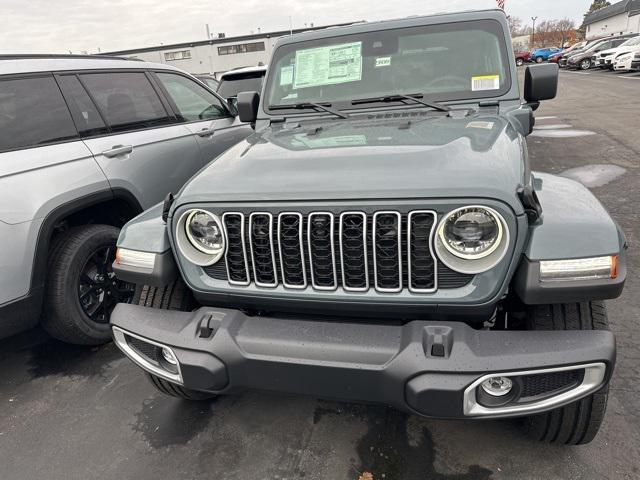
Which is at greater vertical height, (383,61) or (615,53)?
(383,61)

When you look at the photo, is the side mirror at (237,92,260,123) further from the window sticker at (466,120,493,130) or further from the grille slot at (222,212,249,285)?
the grille slot at (222,212,249,285)

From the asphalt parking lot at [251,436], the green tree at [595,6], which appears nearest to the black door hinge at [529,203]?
the asphalt parking lot at [251,436]

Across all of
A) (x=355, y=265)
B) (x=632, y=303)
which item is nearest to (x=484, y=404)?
(x=355, y=265)

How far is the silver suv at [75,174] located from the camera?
267cm

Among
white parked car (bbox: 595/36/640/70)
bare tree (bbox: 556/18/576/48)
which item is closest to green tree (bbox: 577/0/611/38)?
bare tree (bbox: 556/18/576/48)

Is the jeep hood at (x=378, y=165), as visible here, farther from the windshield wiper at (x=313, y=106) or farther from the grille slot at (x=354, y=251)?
the windshield wiper at (x=313, y=106)

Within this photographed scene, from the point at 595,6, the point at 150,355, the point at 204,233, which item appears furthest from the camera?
the point at 595,6

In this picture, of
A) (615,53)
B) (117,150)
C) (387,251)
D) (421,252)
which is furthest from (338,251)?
(615,53)

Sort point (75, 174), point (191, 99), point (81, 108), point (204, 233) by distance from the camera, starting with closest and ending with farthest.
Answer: point (204, 233)
point (75, 174)
point (81, 108)
point (191, 99)

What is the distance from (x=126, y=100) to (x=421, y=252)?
306cm

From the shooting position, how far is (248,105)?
3391 millimetres

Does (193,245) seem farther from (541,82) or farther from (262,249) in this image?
(541,82)

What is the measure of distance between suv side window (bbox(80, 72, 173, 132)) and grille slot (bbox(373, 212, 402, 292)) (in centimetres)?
265

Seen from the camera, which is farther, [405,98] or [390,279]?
[405,98]
